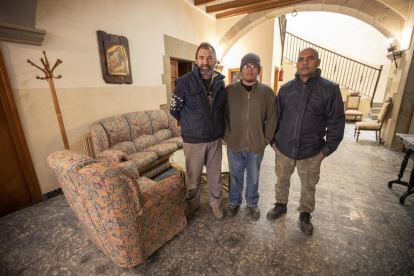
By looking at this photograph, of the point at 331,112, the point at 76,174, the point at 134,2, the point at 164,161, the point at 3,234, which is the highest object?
the point at 134,2

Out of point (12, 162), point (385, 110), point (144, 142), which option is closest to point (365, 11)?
point (385, 110)

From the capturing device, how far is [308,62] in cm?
151

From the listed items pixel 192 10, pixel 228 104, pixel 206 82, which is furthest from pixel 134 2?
pixel 228 104

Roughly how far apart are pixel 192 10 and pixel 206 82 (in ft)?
12.7

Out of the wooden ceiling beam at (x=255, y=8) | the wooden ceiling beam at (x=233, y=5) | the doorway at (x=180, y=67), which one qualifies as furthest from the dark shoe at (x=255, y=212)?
the wooden ceiling beam at (x=255, y=8)

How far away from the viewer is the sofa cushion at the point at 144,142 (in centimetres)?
301

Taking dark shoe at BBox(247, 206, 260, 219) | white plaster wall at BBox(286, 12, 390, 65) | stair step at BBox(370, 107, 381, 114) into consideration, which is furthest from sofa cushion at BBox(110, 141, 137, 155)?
white plaster wall at BBox(286, 12, 390, 65)

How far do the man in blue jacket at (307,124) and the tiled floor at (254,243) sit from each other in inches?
10.5

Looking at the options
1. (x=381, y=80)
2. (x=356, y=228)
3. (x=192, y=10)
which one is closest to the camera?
(x=356, y=228)

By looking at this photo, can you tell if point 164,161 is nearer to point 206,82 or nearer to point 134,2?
point 206,82

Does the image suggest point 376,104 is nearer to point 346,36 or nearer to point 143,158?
point 346,36

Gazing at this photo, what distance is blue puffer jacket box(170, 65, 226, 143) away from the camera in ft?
5.39

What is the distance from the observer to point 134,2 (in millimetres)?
3213

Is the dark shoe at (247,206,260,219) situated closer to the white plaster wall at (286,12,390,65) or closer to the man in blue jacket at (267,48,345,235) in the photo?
the man in blue jacket at (267,48,345,235)
